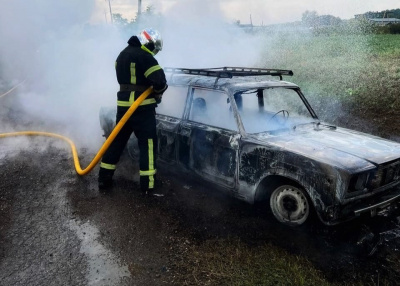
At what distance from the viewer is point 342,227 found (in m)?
4.12

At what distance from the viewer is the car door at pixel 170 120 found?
5.08 meters

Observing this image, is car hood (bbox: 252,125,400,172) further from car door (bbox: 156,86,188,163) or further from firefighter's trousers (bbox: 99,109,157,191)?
firefighter's trousers (bbox: 99,109,157,191)

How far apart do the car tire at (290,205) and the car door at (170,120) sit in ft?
5.56

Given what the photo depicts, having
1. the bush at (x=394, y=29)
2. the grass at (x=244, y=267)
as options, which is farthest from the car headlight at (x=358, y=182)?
the bush at (x=394, y=29)

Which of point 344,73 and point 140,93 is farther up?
point 140,93

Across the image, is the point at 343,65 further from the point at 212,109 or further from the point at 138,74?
the point at 138,74

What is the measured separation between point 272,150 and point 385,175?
120cm

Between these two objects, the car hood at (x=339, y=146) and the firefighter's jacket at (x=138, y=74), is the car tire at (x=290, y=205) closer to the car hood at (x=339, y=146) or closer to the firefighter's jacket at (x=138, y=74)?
the car hood at (x=339, y=146)

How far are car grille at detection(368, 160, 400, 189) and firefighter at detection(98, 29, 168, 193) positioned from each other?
9.08 ft

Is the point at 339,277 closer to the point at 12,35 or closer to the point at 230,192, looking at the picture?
the point at 230,192

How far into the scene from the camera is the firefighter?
15.3 feet

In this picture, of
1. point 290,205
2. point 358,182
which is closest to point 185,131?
point 290,205

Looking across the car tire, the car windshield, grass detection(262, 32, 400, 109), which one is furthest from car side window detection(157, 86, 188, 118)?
grass detection(262, 32, 400, 109)

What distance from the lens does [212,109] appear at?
190 inches
